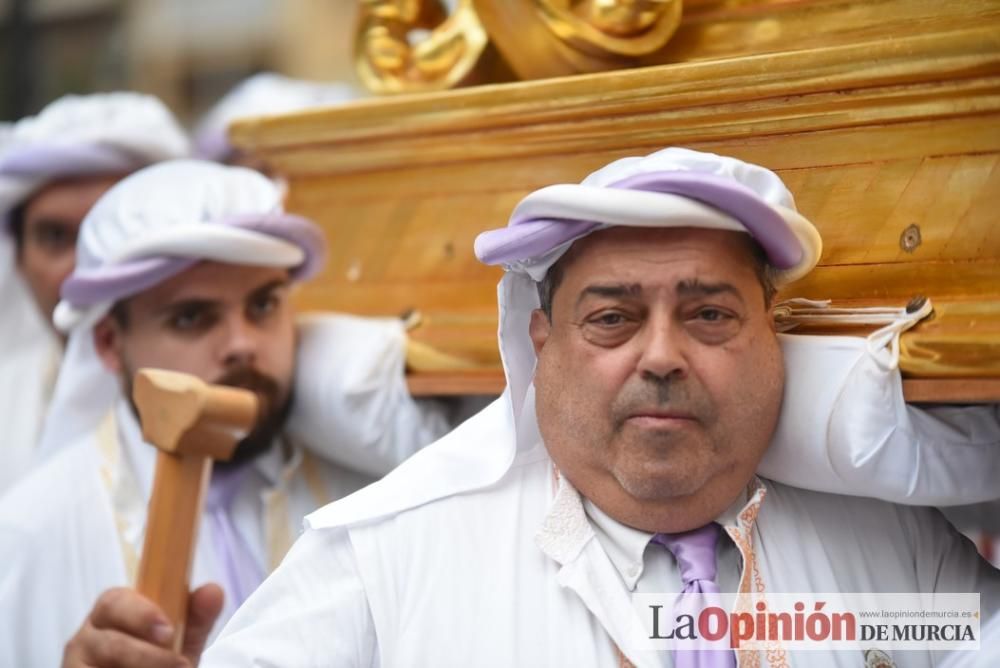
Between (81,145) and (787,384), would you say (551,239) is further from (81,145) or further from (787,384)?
(81,145)

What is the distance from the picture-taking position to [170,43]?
11.0m

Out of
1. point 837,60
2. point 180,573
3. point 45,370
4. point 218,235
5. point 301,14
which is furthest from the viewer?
point 301,14

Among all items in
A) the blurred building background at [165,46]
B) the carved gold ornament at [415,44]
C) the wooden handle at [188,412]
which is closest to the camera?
the wooden handle at [188,412]

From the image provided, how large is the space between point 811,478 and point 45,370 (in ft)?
9.12

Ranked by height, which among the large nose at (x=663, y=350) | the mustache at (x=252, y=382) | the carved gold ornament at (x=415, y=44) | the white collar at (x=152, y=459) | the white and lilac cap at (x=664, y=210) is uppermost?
the carved gold ornament at (x=415, y=44)

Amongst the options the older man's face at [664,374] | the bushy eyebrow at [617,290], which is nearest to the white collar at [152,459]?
the older man's face at [664,374]

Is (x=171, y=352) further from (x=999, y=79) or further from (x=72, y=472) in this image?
(x=999, y=79)

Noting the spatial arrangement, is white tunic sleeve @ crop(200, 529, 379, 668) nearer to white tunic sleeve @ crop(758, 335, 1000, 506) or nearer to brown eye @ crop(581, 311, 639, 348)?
brown eye @ crop(581, 311, 639, 348)

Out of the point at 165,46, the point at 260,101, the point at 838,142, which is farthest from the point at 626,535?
the point at 165,46

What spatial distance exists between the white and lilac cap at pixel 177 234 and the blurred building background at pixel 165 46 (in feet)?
23.0

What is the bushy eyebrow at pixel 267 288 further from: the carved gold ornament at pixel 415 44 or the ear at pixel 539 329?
the ear at pixel 539 329

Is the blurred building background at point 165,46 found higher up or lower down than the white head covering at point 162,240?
higher up

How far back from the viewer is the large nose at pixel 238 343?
111 inches

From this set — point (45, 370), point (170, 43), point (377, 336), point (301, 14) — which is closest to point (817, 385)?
point (377, 336)
